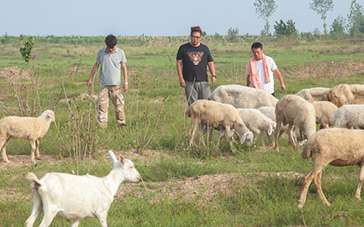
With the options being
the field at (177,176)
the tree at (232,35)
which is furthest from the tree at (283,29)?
the field at (177,176)

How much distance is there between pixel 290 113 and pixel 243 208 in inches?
171

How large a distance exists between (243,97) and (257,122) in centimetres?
114

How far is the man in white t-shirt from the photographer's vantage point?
1288cm

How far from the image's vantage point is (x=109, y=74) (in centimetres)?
1367

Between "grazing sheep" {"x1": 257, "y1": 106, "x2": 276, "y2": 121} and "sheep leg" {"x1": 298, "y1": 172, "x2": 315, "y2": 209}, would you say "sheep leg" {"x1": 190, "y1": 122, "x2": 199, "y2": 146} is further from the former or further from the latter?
"sheep leg" {"x1": 298, "y1": 172, "x2": 315, "y2": 209}

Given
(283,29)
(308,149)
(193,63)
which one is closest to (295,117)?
(193,63)

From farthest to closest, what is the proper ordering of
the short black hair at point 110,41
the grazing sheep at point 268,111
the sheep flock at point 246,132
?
the grazing sheep at point 268,111 < the short black hair at point 110,41 < the sheep flock at point 246,132

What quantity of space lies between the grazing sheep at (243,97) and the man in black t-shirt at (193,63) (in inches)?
56.9

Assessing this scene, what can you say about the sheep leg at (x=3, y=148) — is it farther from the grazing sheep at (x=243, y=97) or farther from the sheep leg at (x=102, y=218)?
the sheep leg at (x=102, y=218)

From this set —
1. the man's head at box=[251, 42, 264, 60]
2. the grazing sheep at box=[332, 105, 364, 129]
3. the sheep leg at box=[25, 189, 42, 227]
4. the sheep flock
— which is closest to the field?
the sheep flock

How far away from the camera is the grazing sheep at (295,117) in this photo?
11.9 m

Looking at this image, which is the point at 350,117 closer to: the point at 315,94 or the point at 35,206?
the point at 315,94

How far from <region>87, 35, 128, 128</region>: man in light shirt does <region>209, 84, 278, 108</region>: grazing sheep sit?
1936 mm

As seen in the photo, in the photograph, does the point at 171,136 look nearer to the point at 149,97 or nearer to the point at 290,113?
the point at 290,113
